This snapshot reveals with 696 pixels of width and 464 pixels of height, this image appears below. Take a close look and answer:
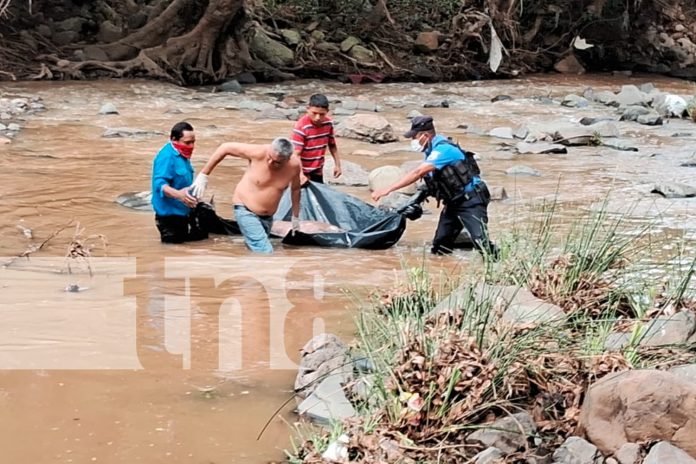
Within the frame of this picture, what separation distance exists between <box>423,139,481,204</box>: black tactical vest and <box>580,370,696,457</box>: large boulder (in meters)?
3.29

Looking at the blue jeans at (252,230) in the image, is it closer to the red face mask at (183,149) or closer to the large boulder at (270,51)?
the red face mask at (183,149)

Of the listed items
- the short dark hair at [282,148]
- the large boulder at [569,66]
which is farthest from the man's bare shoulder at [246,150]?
the large boulder at [569,66]

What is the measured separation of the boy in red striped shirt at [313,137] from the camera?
7.83 metres

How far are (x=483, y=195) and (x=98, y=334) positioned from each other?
3149 mm

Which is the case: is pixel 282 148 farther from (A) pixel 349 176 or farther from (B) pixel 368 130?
(B) pixel 368 130

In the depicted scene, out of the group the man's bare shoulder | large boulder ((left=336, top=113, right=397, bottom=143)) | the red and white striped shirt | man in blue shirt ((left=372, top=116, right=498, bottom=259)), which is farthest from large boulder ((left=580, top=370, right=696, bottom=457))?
large boulder ((left=336, top=113, right=397, bottom=143))

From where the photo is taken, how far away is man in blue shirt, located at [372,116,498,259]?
691 centimetres

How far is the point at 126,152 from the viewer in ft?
36.6

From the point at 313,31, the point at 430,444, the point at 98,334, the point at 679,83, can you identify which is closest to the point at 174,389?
the point at 98,334

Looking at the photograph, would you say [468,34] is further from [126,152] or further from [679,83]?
[126,152]

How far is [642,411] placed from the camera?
12.1 feet

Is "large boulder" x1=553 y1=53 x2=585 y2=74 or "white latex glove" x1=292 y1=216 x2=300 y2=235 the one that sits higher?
"large boulder" x1=553 y1=53 x2=585 y2=74

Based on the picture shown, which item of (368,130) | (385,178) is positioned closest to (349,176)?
(385,178)

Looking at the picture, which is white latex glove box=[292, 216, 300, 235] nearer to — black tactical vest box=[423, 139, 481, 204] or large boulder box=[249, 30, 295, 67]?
black tactical vest box=[423, 139, 481, 204]
